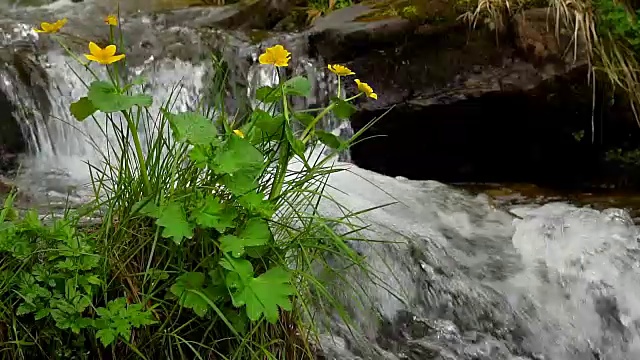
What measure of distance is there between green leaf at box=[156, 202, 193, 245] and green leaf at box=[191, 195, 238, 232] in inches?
1.0

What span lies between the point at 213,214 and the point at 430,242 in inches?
62.2

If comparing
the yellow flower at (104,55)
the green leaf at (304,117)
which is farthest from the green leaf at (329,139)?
the yellow flower at (104,55)

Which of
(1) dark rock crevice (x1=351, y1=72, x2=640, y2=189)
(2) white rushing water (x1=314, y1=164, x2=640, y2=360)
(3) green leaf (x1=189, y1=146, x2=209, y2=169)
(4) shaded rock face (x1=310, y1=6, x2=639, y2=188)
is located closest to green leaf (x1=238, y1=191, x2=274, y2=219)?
(3) green leaf (x1=189, y1=146, x2=209, y2=169)

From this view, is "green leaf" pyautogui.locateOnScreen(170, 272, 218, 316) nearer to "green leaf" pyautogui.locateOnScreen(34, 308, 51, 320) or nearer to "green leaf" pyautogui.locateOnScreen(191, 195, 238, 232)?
"green leaf" pyautogui.locateOnScreen(191, 195, 238, 232)

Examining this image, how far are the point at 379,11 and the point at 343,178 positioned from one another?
1304 millimetres

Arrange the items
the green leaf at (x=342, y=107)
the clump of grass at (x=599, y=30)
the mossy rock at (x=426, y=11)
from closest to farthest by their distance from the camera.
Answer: the green leaf at (x=342, y=107), the clump of grass at (x=599, y=30), the mossy rock at (x=426, y=11)

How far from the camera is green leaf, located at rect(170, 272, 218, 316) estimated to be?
1.43 metres

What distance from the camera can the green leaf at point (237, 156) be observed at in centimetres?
147

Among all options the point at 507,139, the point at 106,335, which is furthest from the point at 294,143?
the point at 507,139

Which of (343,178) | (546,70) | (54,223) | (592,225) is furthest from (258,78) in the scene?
(54,223)

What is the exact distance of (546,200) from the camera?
12.6ft

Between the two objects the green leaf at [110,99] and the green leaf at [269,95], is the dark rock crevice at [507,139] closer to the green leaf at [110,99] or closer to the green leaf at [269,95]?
the green leaf at [269,95]

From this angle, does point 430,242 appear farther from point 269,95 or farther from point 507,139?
point 507,139

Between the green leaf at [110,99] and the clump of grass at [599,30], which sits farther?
the clump of grass at [599,30]
